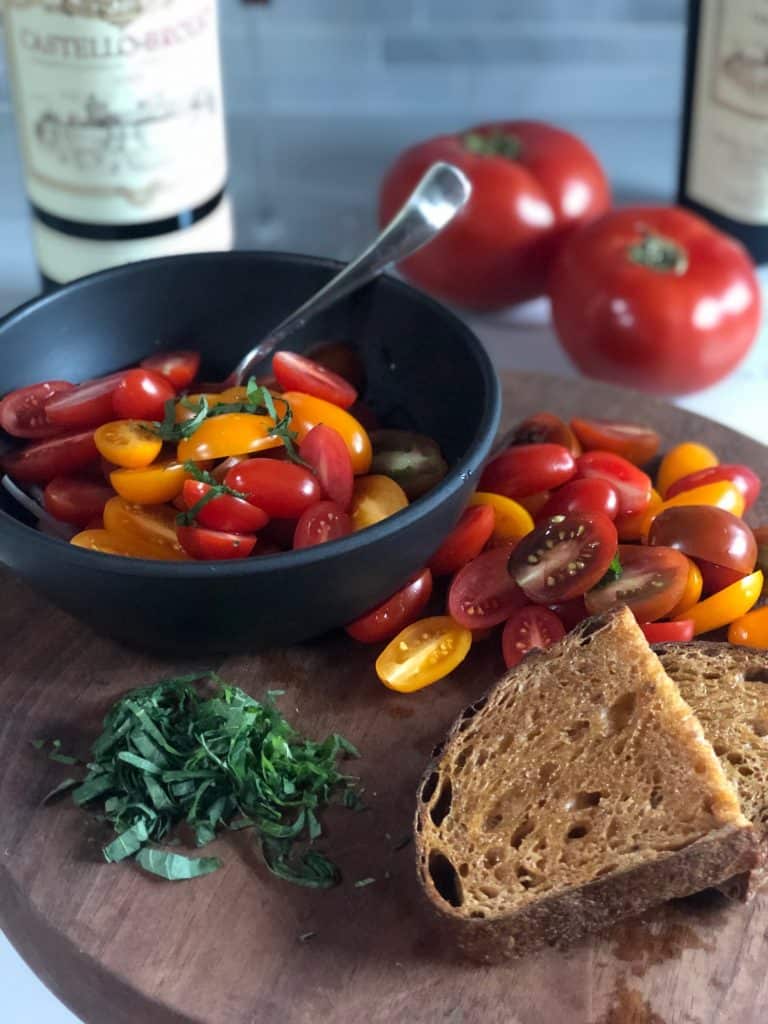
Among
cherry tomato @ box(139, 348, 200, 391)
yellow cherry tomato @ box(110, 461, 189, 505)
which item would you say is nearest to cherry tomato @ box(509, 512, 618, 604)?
yellow cherry tomato @ box(110, 461, 189, 505)

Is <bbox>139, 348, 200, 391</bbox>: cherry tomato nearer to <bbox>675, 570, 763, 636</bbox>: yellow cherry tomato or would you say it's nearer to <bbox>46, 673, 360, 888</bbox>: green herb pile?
<bbox>46, 673, 360, 888</bbox>: green herb pile

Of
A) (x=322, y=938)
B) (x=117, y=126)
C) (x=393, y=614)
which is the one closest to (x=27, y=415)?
(x=393, y=614)

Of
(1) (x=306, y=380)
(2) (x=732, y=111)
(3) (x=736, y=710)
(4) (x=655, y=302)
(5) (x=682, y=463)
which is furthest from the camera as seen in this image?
(2) (x=732, y=111)

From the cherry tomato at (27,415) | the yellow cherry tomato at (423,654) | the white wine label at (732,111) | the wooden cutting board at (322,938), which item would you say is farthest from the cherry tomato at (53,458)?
the white wine label at (732,111)

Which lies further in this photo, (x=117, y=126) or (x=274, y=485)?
(x=117, y=126)

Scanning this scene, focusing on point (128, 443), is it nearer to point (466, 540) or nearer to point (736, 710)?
point (466, 540)

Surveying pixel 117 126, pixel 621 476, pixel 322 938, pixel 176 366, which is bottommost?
pixel 322 938

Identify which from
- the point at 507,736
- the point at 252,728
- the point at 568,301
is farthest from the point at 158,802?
the point at 568,301

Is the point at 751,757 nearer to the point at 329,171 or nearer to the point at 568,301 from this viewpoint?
the point at 568,301
